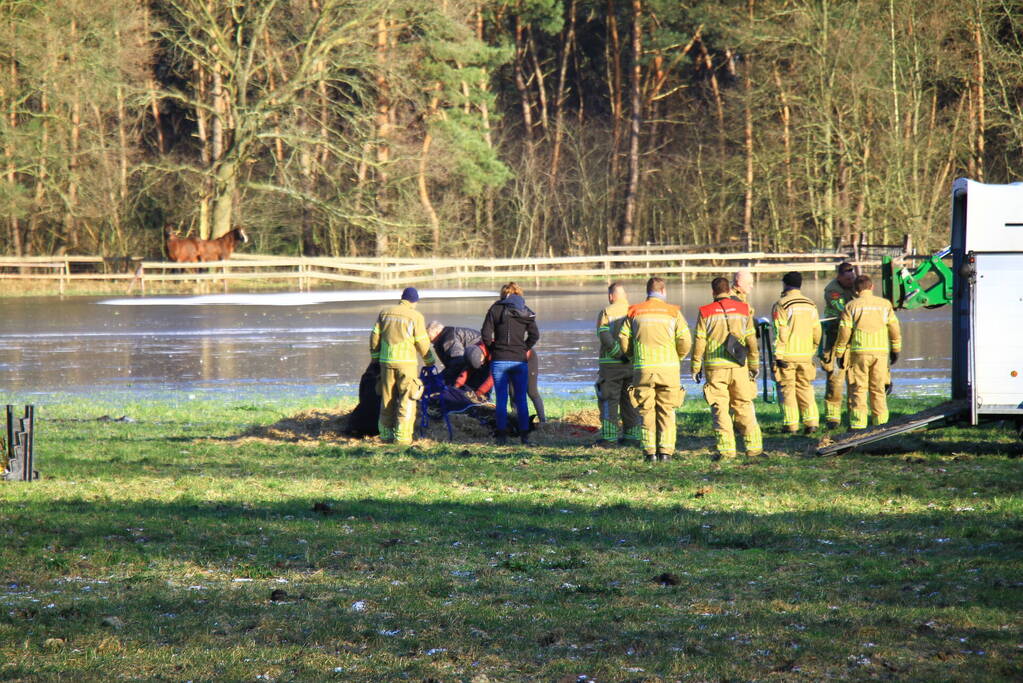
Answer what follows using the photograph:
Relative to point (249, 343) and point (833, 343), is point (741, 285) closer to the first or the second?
point (833, 343)

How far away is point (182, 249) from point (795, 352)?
3501 cm

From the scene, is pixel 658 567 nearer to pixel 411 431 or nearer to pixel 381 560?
pixel 381 560

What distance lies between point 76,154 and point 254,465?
37.1 meters

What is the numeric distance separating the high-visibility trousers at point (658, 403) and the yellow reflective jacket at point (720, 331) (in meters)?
0.41

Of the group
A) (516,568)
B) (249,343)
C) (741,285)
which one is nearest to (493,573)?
(516,568)

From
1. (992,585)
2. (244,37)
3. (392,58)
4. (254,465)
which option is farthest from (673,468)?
(244,37)

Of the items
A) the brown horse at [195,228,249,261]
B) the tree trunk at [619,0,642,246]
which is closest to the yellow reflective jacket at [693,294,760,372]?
the brown horse at [195,228,249,261]

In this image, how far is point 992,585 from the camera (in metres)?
6.28

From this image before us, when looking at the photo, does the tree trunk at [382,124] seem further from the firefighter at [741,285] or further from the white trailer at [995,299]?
the white trailer at [995,299]

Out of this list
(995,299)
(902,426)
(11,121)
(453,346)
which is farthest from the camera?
(11,121)

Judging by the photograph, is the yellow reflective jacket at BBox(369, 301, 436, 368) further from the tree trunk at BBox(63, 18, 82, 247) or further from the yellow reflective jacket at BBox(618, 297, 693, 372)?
the tree trunk at BBox(63, 18, 82, 247)

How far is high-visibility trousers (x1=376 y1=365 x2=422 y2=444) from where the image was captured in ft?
41.4

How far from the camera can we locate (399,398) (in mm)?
12750

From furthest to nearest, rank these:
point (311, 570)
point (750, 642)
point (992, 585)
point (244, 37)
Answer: point (244, 37) < point (311, 570) < point (992, 585) < point (750, 642)
